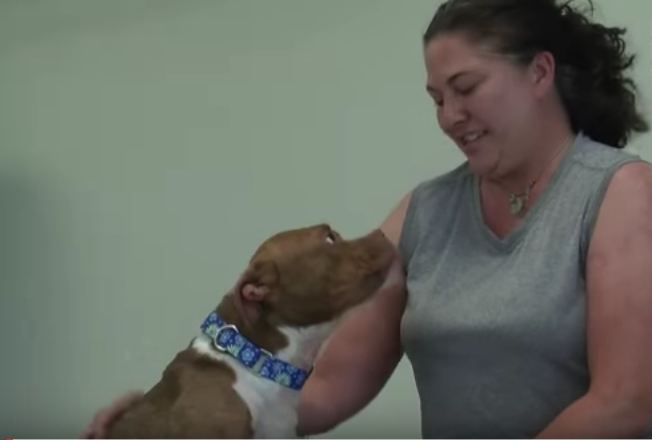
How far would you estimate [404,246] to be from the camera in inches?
59.2

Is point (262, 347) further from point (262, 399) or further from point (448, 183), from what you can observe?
point (448, 183)

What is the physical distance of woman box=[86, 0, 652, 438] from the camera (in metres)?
1.20

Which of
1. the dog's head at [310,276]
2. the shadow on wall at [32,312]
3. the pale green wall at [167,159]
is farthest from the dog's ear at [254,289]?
the shadow on wall at [32,312]

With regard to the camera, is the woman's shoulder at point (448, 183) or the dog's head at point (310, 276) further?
the woman's shoulder at point (448, 183)

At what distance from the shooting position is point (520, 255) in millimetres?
1317

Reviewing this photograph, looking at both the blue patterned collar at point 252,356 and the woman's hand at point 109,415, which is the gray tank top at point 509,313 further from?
the woman's hand at point 109,415

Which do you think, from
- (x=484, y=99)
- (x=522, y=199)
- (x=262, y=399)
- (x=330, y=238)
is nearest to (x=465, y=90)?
(x=484, y=99)

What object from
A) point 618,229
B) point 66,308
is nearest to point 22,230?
point 66,308

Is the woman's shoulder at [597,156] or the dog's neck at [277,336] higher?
the woman's shoulder at [597,156]

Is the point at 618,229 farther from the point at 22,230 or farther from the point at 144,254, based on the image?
the point at 22,230

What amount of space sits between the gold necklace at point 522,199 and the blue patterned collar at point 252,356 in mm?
383

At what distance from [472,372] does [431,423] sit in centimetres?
13

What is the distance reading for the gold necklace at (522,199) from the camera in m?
1.38

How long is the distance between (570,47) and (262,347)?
62cm
